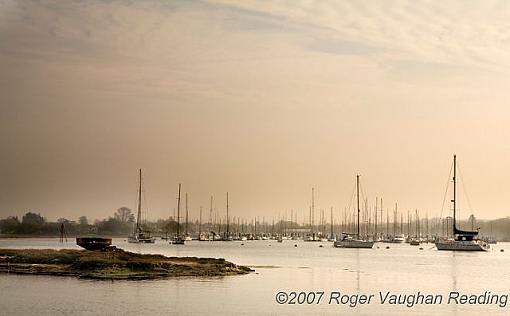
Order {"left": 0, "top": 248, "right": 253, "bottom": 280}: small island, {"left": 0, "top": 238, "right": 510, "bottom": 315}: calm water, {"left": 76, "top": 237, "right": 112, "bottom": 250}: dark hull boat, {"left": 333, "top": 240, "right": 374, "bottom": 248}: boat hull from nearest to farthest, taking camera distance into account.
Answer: {"left": 0, "top": 238, "right": 510, "bottom": 315}: calm water
{"left": 0, "top": 248, "right": 253, "bottom": 280}: small island
{"left": 76, "top": 237, "right": 112, "bottom": 250}: dark hull boat
{"left": 333, "top": 240, "right": 374, "bottom": 248}: boat hull

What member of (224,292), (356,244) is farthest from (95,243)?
(356,244)

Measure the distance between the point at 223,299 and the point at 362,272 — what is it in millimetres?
32829

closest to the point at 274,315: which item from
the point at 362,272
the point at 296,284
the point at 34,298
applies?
the point at 34,298

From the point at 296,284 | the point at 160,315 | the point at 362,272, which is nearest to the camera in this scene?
the point at 160,315

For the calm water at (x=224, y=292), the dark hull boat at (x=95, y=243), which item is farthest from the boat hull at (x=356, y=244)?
the calm water at (x=224, y=292)

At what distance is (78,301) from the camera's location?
48.0 meters

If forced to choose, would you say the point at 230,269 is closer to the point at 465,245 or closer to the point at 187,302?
the point at 187,302

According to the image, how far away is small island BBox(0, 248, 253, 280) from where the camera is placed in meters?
63.9

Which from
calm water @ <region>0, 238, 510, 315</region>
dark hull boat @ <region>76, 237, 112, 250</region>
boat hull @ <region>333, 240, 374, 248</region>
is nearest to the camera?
calm water @ <region>0, 238, 510, 315</region>

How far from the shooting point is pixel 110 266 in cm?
6588

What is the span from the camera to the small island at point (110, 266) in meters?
63.9

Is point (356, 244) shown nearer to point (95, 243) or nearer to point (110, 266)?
point (95, 243)

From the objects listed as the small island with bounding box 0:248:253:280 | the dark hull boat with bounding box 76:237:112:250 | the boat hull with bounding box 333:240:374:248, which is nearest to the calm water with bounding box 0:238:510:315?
the small island with bounding box 0:248:253:280

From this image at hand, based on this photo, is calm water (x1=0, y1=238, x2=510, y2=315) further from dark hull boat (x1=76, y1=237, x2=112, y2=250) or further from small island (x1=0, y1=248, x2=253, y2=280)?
dark hull boat (x1=76, y1=237, x2=112, y2=250)
